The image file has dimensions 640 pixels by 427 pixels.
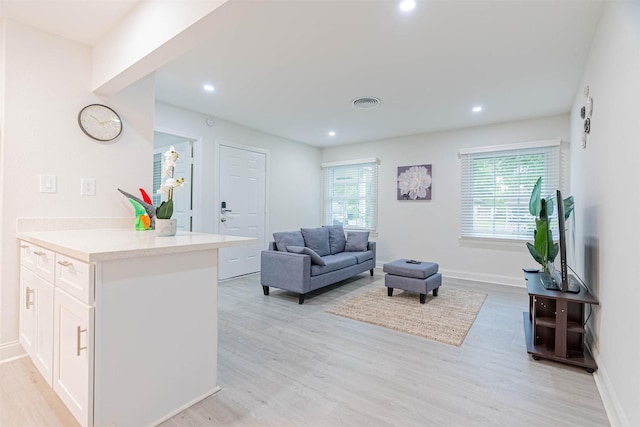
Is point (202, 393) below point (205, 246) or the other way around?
below

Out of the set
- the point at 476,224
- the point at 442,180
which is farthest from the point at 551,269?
the point at 442,180

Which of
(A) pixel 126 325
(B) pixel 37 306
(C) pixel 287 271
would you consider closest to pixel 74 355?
(A) pixel 126 325

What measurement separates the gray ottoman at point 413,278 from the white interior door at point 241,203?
236 centimetres

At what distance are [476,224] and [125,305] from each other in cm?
485

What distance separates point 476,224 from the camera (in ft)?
16.0

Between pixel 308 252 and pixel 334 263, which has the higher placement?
pixel 308 252

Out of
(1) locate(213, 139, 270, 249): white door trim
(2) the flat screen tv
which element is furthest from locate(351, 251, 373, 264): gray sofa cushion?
(2) the flat screen tv

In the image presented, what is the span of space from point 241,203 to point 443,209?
3339 mm

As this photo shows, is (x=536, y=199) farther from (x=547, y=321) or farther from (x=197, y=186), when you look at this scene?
(x=197, y=186)

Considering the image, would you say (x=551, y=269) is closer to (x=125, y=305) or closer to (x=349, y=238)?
(x=349, y=238)

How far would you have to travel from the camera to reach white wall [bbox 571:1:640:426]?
145 cm

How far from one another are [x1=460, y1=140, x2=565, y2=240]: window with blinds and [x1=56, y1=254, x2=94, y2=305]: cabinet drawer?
4.91 meters

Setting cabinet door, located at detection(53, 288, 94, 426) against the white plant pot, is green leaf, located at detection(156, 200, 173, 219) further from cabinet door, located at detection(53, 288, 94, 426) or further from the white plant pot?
cabinet door, located at detection(53, 288, 94, 426)

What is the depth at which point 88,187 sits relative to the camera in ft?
8.04
